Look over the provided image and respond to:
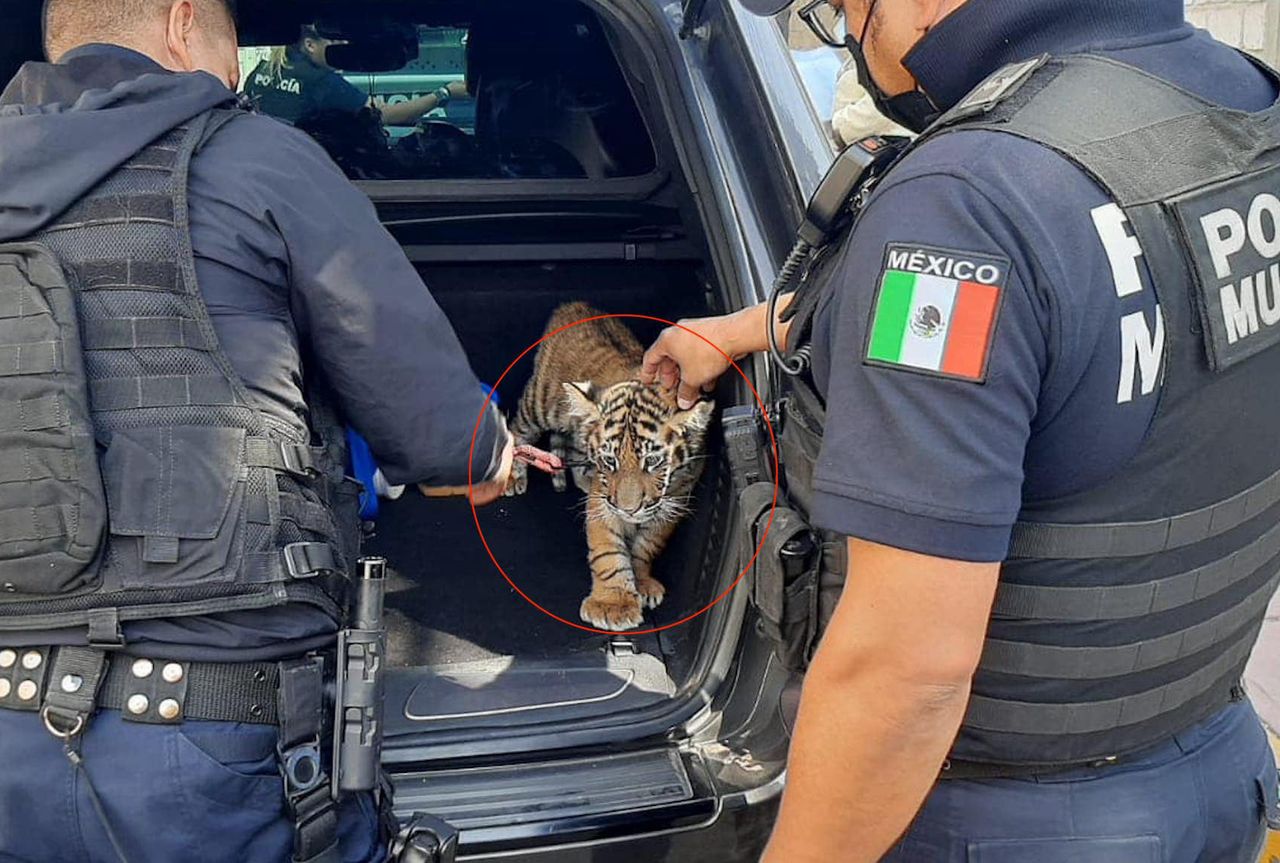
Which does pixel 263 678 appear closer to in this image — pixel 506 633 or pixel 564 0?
pixel 506 633

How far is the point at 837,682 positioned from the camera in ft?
3.51

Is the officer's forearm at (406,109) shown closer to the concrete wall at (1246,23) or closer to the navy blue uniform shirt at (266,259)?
the navy blue uniform shirt at (266,259)

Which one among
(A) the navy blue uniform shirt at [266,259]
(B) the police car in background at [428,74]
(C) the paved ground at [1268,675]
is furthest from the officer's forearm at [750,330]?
(C) the paved ground at [1268,675]

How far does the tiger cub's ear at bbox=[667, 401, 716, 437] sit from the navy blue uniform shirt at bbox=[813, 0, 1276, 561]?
1913mm

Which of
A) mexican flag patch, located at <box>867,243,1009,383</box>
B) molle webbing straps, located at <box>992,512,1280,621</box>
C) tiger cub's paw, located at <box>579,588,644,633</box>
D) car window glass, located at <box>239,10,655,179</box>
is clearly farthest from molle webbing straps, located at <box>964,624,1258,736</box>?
car window glass, located at <box>239,10,655,179</box>

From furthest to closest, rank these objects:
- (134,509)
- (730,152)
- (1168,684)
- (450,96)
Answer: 1. (450,96)
2. (730,152)
3. (134,509)
4. (1168,684)

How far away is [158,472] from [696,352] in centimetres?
109

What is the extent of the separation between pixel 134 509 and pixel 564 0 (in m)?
2.33

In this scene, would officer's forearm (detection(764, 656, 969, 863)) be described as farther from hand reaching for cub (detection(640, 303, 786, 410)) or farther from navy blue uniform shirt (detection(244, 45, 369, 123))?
navy blue uniform shirt (detection(244, 45, 369, 123))

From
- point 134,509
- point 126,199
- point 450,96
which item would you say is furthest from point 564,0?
point 134,509

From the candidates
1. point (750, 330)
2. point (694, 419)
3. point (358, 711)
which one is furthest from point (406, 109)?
point (358, 711)

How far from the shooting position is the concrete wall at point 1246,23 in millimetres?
9133

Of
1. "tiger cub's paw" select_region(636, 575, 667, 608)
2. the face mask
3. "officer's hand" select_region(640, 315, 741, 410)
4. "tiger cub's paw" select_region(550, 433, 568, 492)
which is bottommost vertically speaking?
"tiger cub's paw" select_region(550, 433, 568, 492)

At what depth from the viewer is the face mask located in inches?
51.1
